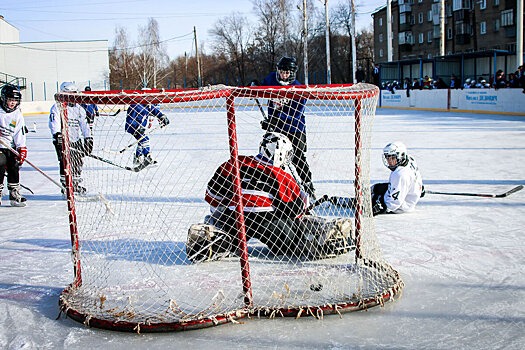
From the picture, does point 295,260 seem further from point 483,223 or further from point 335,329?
point 483,223

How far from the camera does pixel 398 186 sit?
454 cm

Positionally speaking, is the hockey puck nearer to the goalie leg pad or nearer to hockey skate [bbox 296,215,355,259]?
hockey skate [bbox 296,215,355,259]

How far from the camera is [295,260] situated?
3455 millimetres

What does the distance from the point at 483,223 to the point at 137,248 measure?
2.44m

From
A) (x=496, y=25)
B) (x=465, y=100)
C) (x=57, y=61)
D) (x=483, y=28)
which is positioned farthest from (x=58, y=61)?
(x=465, y=100)

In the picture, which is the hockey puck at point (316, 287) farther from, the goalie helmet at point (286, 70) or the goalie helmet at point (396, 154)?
the goalie helmet at point (286, 70)

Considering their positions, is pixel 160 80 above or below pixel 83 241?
above

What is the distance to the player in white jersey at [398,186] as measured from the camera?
175 inches

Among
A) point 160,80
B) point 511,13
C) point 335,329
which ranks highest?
point 511,13

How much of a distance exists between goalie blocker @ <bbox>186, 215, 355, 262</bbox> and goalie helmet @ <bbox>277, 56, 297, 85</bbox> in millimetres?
1610

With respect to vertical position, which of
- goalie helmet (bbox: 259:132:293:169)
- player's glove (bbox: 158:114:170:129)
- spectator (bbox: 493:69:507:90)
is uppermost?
spectator (bbox: 493:69:507:90)

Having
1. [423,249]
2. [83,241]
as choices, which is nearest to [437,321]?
[423,249]

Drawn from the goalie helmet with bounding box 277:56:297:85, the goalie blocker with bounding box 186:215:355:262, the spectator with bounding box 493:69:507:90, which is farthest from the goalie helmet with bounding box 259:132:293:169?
the spectator with bounding box 493:69:507:90

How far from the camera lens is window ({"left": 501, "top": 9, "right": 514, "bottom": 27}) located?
115 feet
